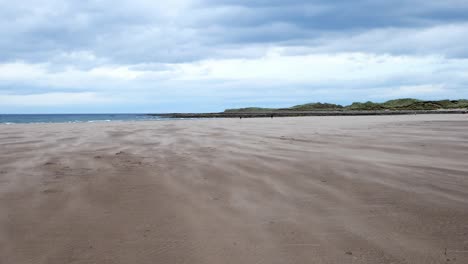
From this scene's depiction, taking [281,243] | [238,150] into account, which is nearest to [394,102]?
[238,150]

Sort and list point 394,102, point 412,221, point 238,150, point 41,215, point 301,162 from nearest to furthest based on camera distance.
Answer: point 412,221
point 41,215
point 301,162
point 238,150
point 394,102

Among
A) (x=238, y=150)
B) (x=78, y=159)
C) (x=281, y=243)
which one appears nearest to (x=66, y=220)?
(x=281, y=243)

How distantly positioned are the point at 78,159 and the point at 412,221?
24.1ft

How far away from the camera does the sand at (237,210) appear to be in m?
3.37

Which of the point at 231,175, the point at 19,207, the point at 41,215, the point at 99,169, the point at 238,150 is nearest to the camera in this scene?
the point at 41,215

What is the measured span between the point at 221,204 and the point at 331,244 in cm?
176

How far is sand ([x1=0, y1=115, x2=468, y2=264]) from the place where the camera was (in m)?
3.37

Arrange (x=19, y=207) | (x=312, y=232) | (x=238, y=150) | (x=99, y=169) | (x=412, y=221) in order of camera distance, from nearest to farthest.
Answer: (x=312, y=232) → (x=412, y=221) → (x=19, y=207) → (x=99, y=169) → (x=238, y=150)

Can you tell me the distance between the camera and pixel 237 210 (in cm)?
462

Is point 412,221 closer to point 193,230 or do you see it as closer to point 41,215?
point 193,230

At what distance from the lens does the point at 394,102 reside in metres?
95.8

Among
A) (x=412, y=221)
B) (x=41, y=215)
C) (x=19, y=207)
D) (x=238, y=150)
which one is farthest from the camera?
(x=238, y=150)

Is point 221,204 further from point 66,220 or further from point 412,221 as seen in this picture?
point 412,221

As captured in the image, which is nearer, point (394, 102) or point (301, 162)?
point (301, 162)
